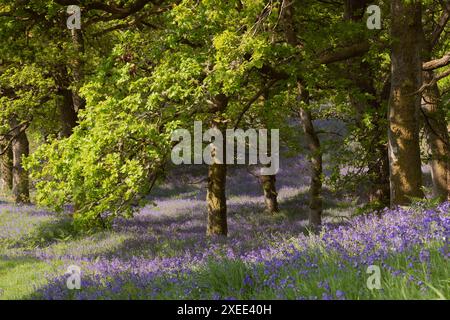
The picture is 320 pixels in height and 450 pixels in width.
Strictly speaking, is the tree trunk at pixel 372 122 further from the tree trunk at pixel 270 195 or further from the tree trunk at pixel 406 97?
the tree trunk at pixel 270 195

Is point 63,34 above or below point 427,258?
above

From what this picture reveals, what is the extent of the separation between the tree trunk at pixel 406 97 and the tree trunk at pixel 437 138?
306 centimetres

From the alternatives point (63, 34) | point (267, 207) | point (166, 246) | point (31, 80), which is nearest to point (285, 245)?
point (166, 246)

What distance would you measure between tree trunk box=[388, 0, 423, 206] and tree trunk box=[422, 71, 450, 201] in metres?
3.06

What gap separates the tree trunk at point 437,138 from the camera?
12422 mm

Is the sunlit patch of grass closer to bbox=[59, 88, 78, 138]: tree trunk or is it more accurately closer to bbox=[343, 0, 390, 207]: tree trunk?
bbox=[59, 88, 78, 138]: tree trunk

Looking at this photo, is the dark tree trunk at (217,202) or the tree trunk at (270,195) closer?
the dark tree trunk at (217,202)

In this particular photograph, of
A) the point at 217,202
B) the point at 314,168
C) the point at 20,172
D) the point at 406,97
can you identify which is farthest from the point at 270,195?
the point at 406,97

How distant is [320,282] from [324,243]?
2002 mm

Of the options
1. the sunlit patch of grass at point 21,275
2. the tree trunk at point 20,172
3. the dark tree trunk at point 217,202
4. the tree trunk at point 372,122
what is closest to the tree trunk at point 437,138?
the tree trunk at point 372,122

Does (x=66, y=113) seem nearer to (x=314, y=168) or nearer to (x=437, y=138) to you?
(x=314, y=168)

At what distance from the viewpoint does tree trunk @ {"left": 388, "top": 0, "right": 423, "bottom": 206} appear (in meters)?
9.30

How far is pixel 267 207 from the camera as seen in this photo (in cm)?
2153
